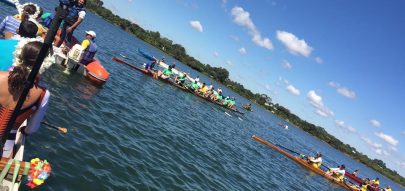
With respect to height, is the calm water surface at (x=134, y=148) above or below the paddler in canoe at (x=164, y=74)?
below

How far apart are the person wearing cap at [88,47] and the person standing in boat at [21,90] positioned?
1349 centimetres

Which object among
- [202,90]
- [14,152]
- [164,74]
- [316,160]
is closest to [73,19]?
[14,152]

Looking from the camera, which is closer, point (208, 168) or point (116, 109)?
point (208, 168)

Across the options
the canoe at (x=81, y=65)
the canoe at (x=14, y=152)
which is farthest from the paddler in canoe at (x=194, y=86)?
the canoe at (x=14, y=152)

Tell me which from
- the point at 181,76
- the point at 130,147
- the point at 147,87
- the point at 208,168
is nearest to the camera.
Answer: the point at 130,147

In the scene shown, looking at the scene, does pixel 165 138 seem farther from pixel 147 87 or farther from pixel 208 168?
pixel 147 87

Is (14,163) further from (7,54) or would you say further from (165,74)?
(165,74)

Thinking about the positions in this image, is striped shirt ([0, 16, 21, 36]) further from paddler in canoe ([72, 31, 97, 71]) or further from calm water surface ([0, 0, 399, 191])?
paddler in canoe ([72, 31, 97, 71])

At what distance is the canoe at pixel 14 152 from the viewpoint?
17.7ft

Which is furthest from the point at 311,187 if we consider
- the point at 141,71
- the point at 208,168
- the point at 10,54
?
the point at 10,54

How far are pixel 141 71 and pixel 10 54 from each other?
27.4 metres

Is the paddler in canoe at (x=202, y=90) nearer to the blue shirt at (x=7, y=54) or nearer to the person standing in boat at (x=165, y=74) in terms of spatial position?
the person standing in boat at (x=165, y=74)

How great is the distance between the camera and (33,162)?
4.90 meters

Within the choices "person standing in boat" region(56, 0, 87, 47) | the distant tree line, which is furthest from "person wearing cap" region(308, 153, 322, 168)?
the distant tree line
